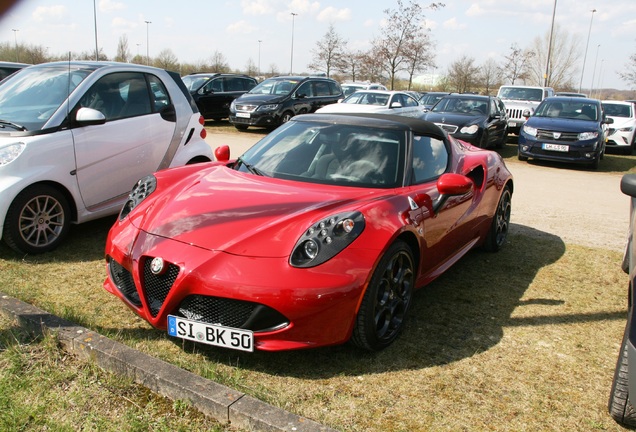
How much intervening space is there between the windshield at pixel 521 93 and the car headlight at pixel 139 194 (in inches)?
685

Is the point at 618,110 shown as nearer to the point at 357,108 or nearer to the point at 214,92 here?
the point at 357,108

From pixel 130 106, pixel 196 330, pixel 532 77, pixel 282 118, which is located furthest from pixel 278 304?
pixel 532 77

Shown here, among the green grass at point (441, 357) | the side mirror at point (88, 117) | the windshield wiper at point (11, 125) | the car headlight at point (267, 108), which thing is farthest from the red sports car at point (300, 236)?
the car headlight at point (267, 108)

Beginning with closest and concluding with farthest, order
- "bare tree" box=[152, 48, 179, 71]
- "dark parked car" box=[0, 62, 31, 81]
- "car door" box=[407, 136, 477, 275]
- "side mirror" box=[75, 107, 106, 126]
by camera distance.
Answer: "car door" box=[407, 136, 477, 275]
"side mirror" box=[75, 107, 106, 126]
"dark parked car" box=[0, 62, 31, 81]
"bare tree" box=[152, 48, 179, 71]

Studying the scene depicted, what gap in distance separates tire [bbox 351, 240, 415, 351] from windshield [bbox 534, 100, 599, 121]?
1221 centimetres

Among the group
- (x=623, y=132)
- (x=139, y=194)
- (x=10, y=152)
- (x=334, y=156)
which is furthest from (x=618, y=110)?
(x=10, y=152)

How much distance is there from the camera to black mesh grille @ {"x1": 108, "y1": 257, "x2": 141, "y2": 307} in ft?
11.3

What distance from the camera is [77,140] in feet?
17.1

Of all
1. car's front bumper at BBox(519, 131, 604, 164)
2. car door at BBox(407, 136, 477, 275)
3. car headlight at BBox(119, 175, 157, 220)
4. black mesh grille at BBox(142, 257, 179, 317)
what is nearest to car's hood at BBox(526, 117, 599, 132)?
car's front bumper at BBox(519, 131, 604, 164)

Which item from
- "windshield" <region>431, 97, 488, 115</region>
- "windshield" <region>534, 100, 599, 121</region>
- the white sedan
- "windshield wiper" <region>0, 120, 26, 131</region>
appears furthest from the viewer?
the white sedan

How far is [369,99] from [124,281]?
44.2 feet

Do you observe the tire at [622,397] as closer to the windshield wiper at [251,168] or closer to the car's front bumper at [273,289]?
the car's front bumper at [273,289]

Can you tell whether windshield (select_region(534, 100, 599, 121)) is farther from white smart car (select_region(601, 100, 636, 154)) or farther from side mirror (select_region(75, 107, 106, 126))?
side mirror (select_region(75, 107, 106, 126))

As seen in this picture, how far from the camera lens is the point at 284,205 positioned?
142 inches
